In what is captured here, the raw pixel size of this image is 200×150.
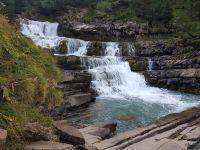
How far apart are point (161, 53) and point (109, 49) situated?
4469mm

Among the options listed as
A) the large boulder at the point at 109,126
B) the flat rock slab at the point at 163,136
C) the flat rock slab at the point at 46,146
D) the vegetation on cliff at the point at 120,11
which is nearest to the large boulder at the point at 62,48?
the vegetation on cliff at the point at 120,11

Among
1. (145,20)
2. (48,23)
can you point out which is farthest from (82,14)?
(145,20)

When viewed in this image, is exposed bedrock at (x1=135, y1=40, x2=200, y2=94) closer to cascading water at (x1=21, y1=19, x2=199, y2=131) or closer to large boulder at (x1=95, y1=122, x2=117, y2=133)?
cascading water at (x1=21, y1=19, x2=199, y2=131)

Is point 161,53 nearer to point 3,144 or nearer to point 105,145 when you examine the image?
point 105,145

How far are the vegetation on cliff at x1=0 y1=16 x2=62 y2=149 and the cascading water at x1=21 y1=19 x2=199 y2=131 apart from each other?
31.6 feet

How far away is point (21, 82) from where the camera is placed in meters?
8.39

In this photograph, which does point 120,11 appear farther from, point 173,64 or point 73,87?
point 73,87

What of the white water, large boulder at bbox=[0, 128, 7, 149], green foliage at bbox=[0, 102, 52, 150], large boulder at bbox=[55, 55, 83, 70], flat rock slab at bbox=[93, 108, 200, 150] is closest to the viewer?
large boulder at bbox=[0, 128, 7, 149]

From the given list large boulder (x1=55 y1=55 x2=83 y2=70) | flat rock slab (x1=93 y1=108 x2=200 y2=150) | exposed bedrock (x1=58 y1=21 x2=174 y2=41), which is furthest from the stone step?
exposed bedrock (x1=58 y1=21 x2=174 y2=41)

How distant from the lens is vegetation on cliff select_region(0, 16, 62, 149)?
7.62m

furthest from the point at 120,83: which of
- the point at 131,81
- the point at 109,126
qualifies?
the point at 109,126

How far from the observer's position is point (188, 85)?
31891mm

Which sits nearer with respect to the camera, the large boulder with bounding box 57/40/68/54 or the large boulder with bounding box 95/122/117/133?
the large boulder with bounding box 95/122/117/133

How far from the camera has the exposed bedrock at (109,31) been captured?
4203cm
